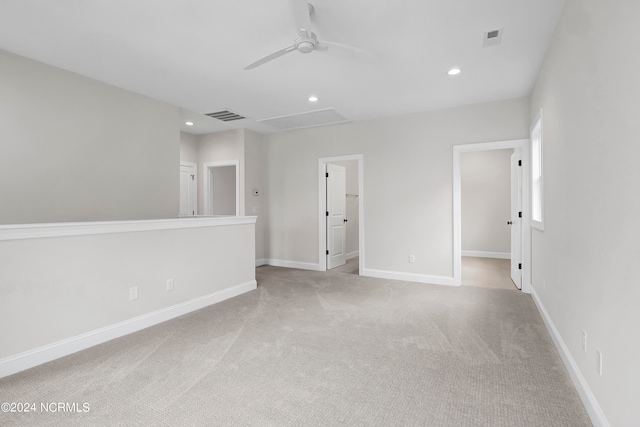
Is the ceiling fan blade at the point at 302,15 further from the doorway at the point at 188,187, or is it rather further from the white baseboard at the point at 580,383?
the doorway at the point at 188,187

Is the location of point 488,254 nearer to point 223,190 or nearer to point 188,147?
point 223,190

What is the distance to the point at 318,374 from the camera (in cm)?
224

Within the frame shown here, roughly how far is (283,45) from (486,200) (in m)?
6.35

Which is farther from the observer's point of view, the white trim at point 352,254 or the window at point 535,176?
the white trim at point 352,254

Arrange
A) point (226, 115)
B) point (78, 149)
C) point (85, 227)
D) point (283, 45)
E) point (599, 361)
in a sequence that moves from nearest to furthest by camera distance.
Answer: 1. point (599, 361)
2. point (85, 227)
3. point (283, 45)
4. point (78, 149)
5. point (226, 115)

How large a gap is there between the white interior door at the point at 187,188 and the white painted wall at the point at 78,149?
185 cm

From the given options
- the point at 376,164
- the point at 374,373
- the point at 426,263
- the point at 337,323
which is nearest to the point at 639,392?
the point at 374,373

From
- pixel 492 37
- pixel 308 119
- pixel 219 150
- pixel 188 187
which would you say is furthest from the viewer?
pixel 188 187

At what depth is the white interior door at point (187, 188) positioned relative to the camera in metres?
6.55

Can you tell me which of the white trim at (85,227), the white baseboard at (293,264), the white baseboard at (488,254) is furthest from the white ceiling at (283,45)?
the white baseboard at (488,254)

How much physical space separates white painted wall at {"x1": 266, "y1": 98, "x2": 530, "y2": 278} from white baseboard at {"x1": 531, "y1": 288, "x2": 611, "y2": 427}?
6.97 ft

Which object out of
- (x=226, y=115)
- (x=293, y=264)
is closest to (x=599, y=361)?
(x=293, y=264)

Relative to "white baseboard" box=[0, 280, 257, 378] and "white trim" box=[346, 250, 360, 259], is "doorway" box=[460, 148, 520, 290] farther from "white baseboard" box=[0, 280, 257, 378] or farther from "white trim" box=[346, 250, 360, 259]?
"white baseboard" box=[0, 280, 257, 378]

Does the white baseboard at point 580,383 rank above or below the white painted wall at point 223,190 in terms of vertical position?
below
